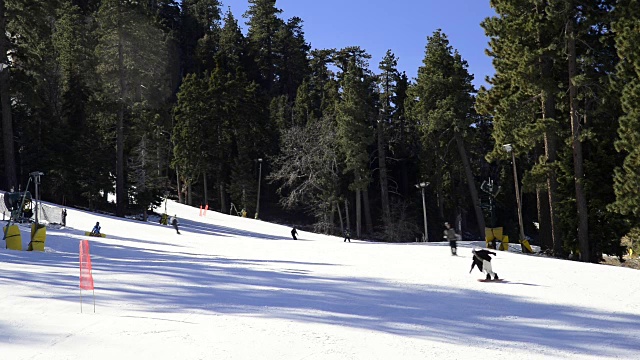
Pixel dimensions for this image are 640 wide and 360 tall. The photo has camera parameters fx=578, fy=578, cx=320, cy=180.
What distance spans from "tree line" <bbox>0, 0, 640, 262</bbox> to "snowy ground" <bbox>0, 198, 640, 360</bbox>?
10.0m

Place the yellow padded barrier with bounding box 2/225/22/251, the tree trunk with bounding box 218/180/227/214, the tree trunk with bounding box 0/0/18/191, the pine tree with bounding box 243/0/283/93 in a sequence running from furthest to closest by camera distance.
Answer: the pine tree with bounding box 243/0/283/93, the tree trunk with bounding box 218/180/227/214, the tree trunk with bounding box 0/0/18/191, the yellow padded barrier with bounding box 2/225/22/251

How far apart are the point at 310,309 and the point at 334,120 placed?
5075 cm

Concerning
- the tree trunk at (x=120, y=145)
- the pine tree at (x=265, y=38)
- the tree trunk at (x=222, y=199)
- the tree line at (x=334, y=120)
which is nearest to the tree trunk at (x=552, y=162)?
the tree line at (x=334, y=120)

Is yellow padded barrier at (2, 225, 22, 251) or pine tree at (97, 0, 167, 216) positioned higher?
pine tree at (97, 0, 167, 216)

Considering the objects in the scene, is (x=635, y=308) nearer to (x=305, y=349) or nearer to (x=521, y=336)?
(x=521, y=336)

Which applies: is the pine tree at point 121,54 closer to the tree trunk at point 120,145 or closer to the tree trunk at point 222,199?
the tree trunk at point 120,145

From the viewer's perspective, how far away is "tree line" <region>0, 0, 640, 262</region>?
2578cm

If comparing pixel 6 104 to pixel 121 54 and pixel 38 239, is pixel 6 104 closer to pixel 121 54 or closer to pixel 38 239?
pixel 121 54

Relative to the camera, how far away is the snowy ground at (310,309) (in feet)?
25.7

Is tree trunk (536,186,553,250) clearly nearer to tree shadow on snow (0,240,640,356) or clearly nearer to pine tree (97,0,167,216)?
tree shadow on snow (0,240,640,356)

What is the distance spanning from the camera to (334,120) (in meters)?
60.3

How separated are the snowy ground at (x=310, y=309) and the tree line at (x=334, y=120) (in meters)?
10.0

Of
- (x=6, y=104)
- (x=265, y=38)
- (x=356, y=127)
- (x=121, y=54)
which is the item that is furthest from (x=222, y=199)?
(x=265, y=38)

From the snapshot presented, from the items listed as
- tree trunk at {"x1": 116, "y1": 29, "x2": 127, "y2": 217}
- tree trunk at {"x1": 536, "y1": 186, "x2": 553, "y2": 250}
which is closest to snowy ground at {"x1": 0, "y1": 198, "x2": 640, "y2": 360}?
tree trunk at {"x1": 536, "y1": 186, "x2": 553, "y2": 250}
